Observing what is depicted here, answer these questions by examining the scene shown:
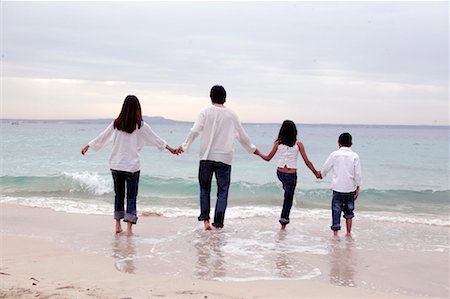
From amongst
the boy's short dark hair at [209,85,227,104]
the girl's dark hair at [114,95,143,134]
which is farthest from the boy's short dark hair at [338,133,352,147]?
the girl's dark hair at [114,95,143,134]

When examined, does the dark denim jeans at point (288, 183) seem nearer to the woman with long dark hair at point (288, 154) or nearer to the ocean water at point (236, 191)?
the woman with long dark hair at point (288, 154)

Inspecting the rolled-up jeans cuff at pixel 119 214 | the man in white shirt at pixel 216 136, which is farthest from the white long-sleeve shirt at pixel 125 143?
the rolled-up jeans cuff at pixel 119 214

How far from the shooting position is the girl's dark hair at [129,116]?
22.1 feet

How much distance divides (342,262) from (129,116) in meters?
3.38

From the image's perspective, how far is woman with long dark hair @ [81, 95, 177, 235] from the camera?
22.3ft

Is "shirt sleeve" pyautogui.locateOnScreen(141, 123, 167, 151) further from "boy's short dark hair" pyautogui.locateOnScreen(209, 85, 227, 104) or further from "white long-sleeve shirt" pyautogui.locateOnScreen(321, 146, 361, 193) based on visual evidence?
"white long-sleeve shirt" pyautogui.locateOnScreen(321, 146, 361, 193)

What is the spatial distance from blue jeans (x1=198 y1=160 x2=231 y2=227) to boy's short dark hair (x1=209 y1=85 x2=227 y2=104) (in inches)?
34.8

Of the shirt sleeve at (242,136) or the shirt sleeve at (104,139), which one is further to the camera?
the shirt sleeve at (242,136)

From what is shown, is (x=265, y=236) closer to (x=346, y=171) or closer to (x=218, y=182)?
(x=218, y=182)

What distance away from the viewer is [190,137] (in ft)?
23.2

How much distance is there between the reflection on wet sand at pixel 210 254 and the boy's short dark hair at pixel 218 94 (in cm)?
194

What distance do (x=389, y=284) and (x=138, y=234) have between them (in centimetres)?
362

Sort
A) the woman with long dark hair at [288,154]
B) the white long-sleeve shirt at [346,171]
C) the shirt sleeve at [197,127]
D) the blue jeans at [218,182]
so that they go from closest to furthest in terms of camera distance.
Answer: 1. the shirt sleeve at [197,127]
2. the blue jeans at [218,182]
3. the white long-sleeve shirt at [346,171]
4. the woman with long dark hair at [288,154]

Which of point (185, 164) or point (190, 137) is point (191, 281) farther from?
point (185, 164)
